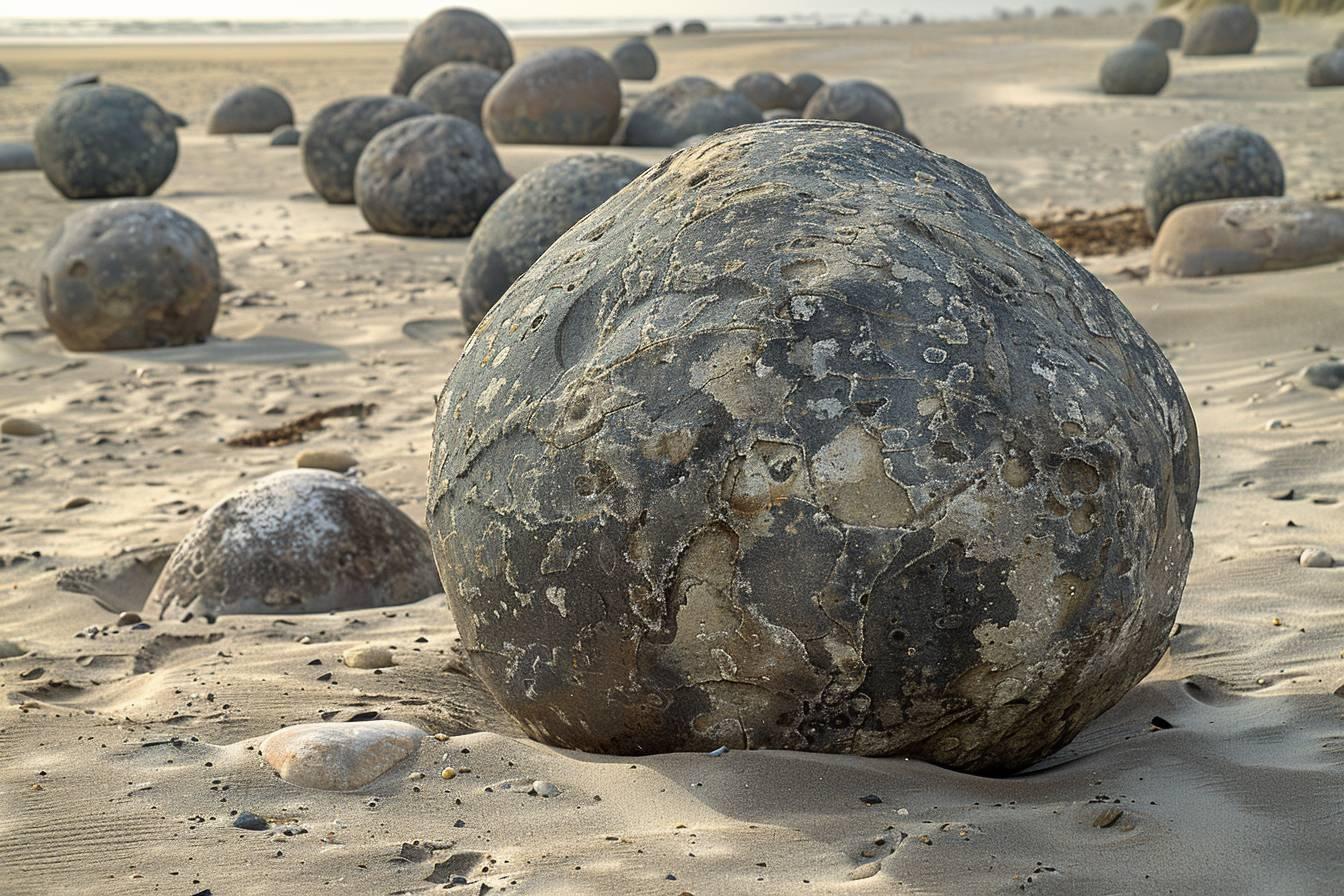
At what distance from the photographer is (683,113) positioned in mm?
15250

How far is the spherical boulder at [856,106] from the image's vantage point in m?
15.8

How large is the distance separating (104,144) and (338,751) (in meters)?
12.2

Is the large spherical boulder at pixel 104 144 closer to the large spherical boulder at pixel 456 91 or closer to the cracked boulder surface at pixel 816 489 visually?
the large spherical boulder at pixel 456 91

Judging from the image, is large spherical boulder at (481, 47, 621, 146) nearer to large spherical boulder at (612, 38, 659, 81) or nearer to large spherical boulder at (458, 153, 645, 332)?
large spherical boulder at (458, 153, 645, 332)

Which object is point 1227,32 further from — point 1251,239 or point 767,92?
point 1251,239

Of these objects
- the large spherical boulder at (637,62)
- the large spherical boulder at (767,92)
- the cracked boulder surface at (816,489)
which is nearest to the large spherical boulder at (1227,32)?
the large spherical boulder at (637,62)

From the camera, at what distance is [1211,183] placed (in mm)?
9969

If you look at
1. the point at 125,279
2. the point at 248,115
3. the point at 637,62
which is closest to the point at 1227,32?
the point at 637,62

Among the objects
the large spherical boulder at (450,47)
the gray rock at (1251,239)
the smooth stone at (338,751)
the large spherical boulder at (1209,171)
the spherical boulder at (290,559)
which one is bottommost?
the spherical boulder at (290,559)

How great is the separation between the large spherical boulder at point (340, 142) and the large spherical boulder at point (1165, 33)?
71.2 feet

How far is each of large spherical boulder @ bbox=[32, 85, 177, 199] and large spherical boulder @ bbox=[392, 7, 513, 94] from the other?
714 centimetres

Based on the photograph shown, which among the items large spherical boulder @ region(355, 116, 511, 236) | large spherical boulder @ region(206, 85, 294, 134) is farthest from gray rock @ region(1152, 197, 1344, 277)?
large spherical boulder @ region(206, 85, 294, 134)

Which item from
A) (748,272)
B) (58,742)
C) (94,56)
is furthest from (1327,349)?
(94,56)

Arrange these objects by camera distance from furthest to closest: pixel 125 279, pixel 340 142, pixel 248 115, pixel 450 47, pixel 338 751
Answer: pixel 450 47, pixel 248 115, pixel 340 142, pixel 125 279, pixel 338 751
